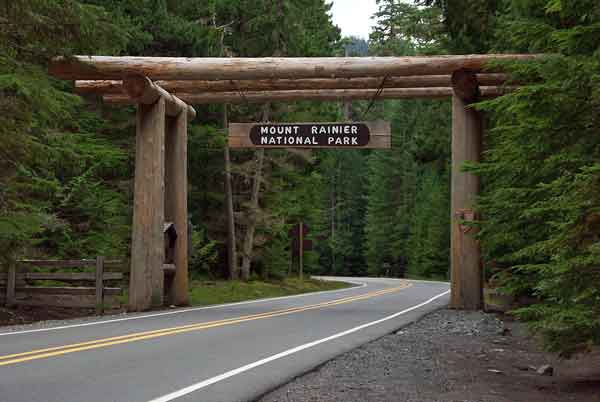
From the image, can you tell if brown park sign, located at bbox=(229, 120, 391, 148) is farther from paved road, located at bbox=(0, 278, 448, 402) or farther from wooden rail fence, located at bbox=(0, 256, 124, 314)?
paved road, located at bbox=(0, 278, 448, 402)

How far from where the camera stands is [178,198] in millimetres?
18781

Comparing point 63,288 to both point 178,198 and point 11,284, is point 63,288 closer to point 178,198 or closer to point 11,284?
point 11,284

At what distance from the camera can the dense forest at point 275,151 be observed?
7767 millimetres

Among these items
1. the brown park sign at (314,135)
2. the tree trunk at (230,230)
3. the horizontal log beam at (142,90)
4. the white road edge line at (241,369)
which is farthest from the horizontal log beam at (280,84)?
the tree trunk at (230,230)

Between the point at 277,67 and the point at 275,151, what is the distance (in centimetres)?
1801

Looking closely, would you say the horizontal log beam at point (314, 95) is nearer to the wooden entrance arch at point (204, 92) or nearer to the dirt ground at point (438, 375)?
the wooden entrance arch at point (204, 92)

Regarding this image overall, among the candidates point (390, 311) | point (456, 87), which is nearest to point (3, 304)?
point (390, 311)

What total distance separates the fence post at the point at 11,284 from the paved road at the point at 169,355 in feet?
12.8

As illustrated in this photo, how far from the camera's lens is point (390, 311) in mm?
18141

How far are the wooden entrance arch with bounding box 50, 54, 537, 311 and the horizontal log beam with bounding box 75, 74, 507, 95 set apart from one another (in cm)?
2

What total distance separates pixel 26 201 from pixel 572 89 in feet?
42.0

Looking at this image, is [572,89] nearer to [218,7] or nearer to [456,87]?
[456,87]

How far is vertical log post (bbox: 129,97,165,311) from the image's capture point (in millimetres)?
16609

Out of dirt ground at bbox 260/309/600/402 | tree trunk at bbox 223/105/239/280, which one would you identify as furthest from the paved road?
tree trunk at bbox 223/105/239/280
